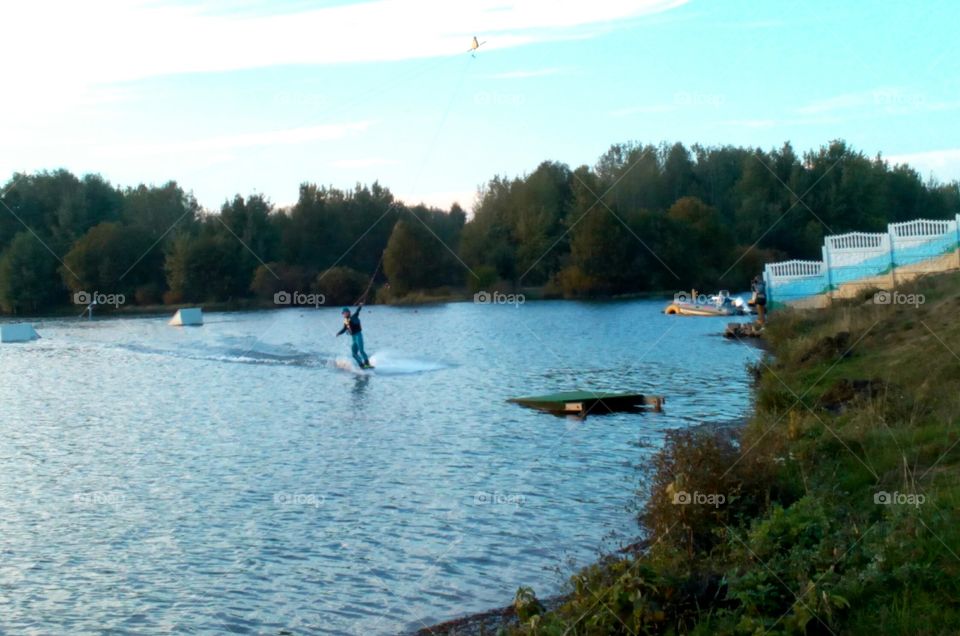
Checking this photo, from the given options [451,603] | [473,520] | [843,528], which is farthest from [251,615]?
[843,528]

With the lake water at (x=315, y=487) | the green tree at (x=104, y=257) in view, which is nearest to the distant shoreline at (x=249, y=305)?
the green tree at (x=104, y=257)

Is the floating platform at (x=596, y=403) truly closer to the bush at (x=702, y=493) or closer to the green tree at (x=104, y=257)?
the bush at (x=702, y=493)

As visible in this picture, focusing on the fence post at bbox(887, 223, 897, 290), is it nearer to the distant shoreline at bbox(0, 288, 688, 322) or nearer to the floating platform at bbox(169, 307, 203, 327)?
the floating platform at bbox(169, 307, 203, 327)

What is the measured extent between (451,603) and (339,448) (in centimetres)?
981

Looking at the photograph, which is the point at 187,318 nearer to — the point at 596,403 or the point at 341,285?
the point at 341,285

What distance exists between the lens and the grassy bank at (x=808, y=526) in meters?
7.18

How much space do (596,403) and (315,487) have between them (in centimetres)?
899

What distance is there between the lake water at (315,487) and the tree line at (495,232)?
1718 inches

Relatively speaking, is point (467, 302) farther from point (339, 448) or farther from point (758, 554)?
point (758, 554)

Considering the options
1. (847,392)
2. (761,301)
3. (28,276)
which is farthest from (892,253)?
(28,276)

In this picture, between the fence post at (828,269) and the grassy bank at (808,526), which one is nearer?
the grassy bank at (808,526)

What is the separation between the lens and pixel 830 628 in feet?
22.6

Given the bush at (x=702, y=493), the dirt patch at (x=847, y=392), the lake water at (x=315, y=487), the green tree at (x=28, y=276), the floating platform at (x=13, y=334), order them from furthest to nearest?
the green tree at (x=28, y=276) → the floating platform at (x=13, y=334) → the dirt patch at (x=847, y=392) → the lake water at (x=315, y=487) → the bush at (x=702, y=493)

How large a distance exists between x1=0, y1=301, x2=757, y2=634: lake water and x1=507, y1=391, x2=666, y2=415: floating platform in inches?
24.4
